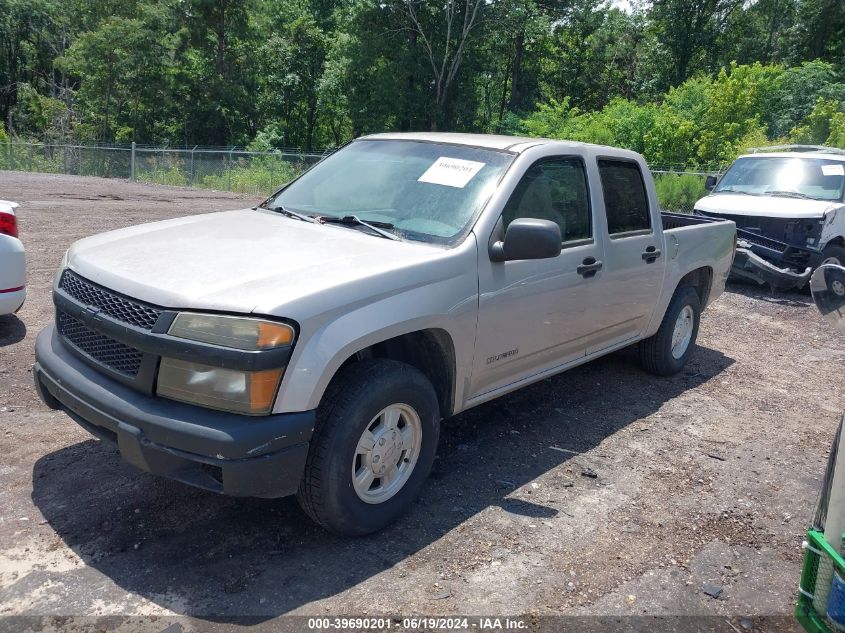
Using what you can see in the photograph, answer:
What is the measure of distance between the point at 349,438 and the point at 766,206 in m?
9.27

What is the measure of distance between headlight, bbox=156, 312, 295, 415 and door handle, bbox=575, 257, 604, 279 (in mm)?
2308

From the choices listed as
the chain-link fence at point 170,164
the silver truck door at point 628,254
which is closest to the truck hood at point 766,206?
the silver truck door at point 628,254

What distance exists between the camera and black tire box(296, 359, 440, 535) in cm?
323

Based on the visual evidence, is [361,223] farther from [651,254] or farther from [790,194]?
[790,194]

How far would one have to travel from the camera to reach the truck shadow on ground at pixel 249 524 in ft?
10.2

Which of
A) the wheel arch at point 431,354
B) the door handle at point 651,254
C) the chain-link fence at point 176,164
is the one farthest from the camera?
the chain-link fence at point 176,164

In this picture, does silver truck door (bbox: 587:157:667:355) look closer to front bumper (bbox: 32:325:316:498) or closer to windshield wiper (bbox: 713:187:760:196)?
front bumper (bbox: 32:325:316:498)

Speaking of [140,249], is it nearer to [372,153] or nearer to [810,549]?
[372,153]

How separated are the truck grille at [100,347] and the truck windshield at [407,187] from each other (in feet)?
4.82

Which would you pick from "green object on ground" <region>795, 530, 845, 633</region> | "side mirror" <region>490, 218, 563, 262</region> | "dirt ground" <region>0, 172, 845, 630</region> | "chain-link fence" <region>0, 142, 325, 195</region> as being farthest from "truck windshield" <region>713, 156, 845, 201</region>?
"chain-link fence" <region>0, 142, 325, 195</region>

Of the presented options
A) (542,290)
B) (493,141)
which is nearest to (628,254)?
(542,290)

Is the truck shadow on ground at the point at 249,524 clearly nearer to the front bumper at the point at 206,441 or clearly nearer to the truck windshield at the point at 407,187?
the front bumper at the point at 206,441

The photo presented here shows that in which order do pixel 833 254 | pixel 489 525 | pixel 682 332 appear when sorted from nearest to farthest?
pixel 489 525, pixel 682 332, pixel 833 254

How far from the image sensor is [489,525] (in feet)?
12.3
